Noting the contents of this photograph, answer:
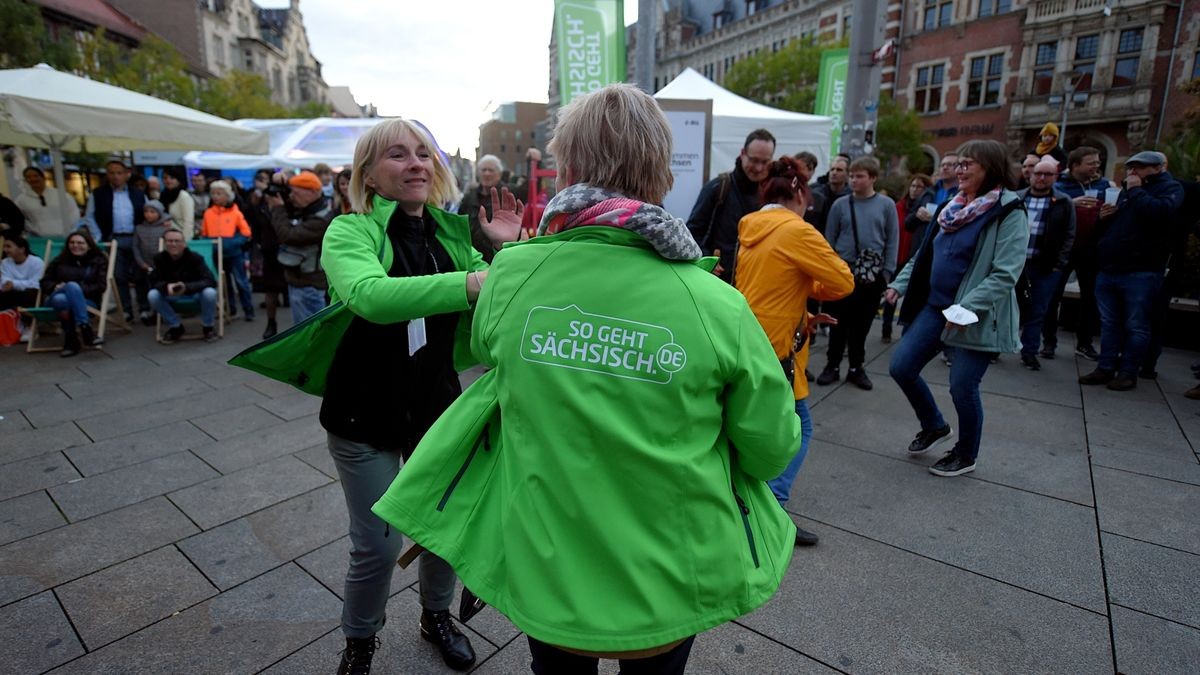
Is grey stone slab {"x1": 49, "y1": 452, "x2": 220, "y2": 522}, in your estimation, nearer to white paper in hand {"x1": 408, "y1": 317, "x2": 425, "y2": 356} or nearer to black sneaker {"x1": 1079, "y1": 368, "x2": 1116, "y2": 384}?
white paper in hand {"x1": 408, "y1": 317, "x2": 425, "y2": 356}

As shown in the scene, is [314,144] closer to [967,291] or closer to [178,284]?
[178,284]

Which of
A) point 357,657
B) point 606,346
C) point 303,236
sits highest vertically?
point 606,346

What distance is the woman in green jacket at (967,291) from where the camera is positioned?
144 inches

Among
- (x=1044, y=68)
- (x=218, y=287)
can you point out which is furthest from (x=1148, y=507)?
(x=1044, y=68)

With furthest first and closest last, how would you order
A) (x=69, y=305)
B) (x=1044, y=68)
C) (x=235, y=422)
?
(x=1044, y=68), (x=69, y=305), (x=235, y=422)

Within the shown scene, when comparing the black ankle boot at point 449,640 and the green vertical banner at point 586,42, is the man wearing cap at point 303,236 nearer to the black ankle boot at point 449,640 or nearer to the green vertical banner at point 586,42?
the green vertical banner at point 586,42

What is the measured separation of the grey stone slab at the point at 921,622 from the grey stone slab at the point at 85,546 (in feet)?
9.67

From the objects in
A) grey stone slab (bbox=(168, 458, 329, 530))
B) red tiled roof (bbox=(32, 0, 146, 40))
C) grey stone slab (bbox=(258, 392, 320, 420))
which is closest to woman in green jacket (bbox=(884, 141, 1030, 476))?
grey stone slab (bbox=(168, 458, 329, 530))

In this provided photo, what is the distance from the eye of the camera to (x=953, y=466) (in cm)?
406

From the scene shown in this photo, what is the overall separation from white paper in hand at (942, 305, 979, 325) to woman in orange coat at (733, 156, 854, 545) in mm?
803

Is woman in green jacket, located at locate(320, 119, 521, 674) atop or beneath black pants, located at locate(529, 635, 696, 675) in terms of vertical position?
atop

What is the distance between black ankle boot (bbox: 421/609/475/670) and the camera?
7.78ft

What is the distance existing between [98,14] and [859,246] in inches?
1774

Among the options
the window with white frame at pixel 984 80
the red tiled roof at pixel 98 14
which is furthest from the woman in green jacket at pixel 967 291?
the red tiled roof at pixel 98 14
